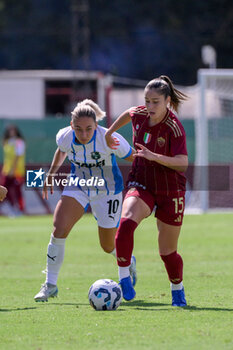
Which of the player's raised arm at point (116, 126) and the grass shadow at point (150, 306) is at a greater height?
the player's raised arm at point (116, 126)

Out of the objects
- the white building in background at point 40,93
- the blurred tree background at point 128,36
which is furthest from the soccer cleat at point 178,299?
the blurred tree background at point 128,36

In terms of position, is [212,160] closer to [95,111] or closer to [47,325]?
[95,111]

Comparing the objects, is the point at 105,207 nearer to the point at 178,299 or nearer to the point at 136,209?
the point at 136,209

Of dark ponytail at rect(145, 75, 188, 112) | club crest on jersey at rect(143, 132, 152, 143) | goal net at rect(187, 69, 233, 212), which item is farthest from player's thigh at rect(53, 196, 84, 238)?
goal net at rect(187, 69, 233, 212)

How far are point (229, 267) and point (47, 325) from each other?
507 centimetres

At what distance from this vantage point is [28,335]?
6.32 metres

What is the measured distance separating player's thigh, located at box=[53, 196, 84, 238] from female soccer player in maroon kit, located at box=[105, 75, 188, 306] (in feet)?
2.80

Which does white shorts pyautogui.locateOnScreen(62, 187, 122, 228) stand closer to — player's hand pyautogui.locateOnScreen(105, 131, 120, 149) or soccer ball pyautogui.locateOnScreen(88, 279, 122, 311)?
player's hand pyautogui.locateOnScreen(105, 131, 120, 149)

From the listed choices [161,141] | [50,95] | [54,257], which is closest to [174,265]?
[161,141]

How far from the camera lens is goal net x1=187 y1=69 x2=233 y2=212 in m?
21.1

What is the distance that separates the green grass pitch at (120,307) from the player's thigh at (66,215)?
70cm

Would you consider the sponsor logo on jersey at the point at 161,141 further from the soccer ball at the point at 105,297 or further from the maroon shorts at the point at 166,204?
the soccer ball at the point at 105,297

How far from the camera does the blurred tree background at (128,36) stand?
184ft

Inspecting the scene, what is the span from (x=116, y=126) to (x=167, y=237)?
4.04 ft
